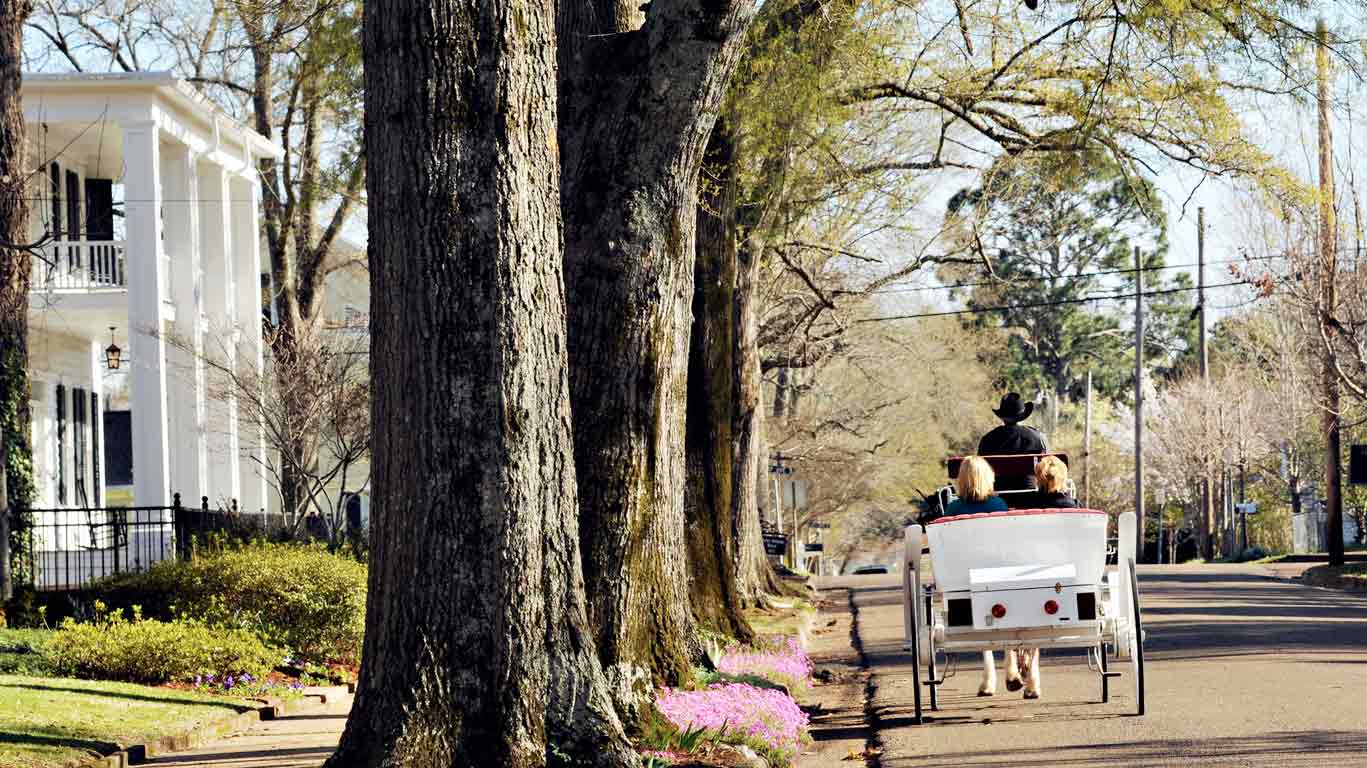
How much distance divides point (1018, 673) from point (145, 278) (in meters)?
16.9

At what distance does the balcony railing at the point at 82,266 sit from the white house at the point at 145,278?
4cm

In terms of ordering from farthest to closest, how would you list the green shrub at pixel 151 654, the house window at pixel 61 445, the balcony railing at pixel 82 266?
the house window at pixel 61 445 → the balcony railing at pixel 82 266 → the green shrub at pixel 151 654

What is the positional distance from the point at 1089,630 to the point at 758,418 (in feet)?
43.6

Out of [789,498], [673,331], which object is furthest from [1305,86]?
[789,498]

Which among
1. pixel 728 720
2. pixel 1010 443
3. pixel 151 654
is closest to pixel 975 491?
pixel 1010 443

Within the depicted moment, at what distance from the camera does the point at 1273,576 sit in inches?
1217

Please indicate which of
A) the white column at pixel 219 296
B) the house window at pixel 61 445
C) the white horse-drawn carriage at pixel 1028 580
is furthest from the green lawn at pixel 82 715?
the white column at pixel 219 296

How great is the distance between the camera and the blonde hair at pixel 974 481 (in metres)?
10.6

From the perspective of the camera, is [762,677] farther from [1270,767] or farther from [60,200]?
[60,200]

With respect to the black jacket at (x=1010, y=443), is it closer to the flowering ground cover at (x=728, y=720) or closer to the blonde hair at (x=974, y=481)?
the blonde hair at (x=974, y=481)

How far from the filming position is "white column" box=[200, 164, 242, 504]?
92.8 feet

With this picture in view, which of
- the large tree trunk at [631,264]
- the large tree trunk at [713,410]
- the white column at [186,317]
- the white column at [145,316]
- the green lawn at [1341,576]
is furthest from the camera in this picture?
the green lawn at [1341,576]

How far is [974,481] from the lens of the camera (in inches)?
416

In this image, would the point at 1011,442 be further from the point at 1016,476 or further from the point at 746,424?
the point at 746,424
